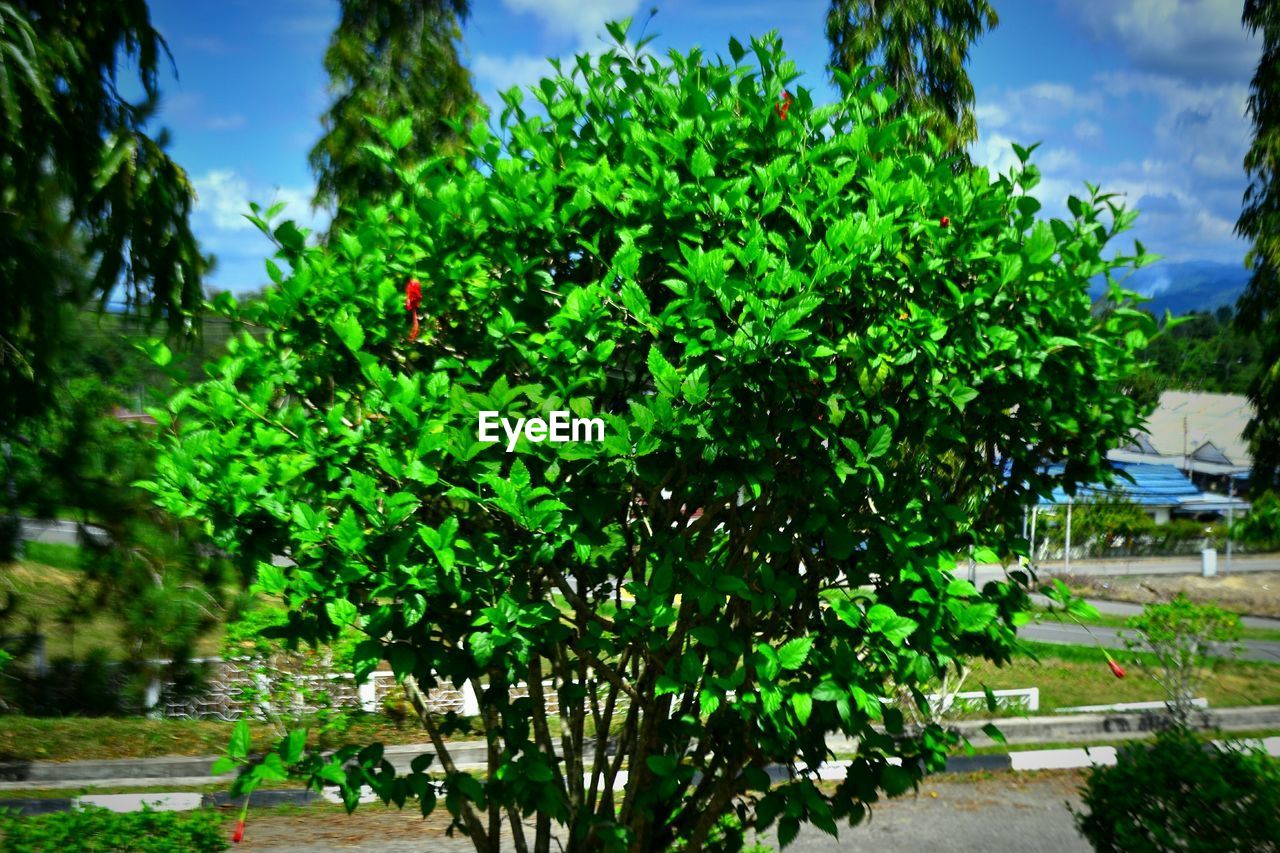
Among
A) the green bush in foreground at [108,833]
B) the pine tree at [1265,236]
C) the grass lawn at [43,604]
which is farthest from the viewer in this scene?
the pine tree at [1265,236]

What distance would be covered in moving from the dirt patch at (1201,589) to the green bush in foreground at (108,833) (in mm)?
20874

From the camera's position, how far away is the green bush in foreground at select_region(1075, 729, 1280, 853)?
422cm

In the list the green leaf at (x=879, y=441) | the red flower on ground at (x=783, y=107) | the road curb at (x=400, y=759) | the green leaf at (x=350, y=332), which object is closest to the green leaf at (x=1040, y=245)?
the green leaf at (x=879, y=441)

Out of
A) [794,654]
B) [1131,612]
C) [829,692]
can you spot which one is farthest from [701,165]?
[1131,612]

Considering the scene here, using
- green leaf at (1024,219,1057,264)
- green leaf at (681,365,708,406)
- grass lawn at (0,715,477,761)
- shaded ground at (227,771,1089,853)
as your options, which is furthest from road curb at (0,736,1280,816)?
green leaf at (681,365,708,406)

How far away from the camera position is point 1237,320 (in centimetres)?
1638

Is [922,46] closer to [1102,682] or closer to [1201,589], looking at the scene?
[1102,682]

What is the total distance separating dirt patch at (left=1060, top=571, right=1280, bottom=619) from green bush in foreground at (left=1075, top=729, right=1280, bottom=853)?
66.2ft

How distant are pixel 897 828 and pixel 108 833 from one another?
212 inches

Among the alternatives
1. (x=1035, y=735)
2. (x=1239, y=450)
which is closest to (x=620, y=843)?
(x=1035, y=735)

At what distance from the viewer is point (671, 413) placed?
3.04 m

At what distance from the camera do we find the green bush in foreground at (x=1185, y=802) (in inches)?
166

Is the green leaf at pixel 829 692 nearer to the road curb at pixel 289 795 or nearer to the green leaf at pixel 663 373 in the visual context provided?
the green leaf at pixel 663 373

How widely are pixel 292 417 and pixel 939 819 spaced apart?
683 cm
